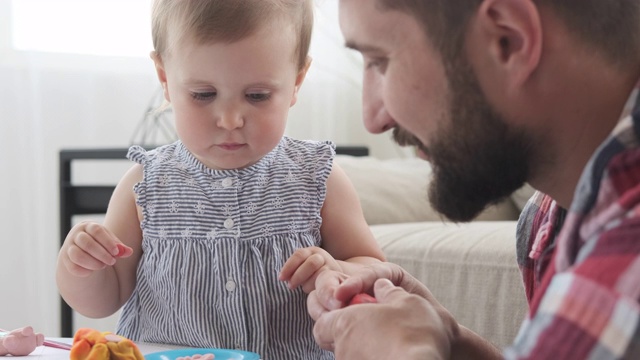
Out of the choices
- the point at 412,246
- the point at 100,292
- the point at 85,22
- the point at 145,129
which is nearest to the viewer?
the point at 100,292

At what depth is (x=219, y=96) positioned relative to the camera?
1.15 metres

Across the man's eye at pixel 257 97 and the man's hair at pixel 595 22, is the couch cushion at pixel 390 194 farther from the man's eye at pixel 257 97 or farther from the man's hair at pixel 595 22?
the man's hair at pixel 595 22

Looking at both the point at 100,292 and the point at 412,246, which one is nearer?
the point at 100,292

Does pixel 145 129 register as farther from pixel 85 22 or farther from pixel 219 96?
pixel 219 96

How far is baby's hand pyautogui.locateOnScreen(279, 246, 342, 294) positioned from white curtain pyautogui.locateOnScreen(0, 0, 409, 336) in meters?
1.63

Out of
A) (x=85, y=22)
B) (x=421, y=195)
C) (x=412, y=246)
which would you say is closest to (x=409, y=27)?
(x=412, y=246)

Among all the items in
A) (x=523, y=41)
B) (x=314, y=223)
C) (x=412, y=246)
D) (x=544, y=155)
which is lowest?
(x=412, y=246)

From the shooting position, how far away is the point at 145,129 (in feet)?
9.39

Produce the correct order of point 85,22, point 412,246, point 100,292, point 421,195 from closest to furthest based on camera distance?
point 100,292 → point 412,246 → point 421,195 → point 85,22

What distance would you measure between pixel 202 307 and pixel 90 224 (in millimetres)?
187

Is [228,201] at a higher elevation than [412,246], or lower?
higher

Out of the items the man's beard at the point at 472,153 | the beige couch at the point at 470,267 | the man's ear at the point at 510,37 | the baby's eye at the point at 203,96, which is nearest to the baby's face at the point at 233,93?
the baby's eye at the point at 203,96

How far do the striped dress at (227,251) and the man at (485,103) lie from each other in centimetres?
27

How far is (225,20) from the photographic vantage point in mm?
1132
